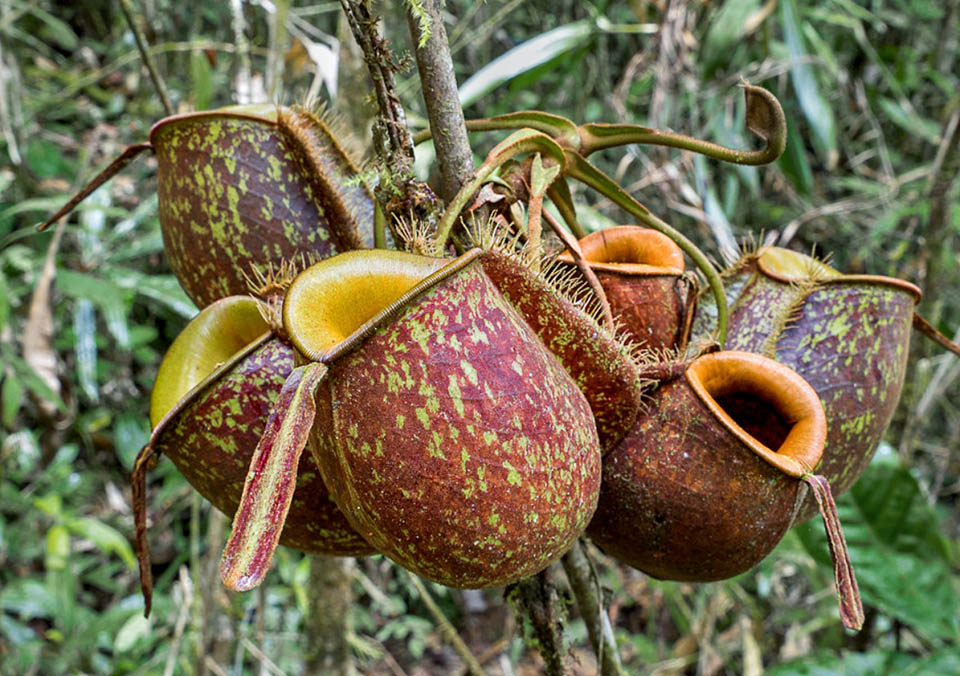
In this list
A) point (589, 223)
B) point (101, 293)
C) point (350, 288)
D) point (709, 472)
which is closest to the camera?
point (350, 288)

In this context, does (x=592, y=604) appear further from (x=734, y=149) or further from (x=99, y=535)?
(x=99, y=535)

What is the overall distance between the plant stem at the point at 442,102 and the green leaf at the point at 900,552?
1456mm

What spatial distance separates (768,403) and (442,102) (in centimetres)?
48

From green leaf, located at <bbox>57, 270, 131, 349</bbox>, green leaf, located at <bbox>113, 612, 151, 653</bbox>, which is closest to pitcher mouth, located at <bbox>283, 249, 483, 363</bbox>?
green leaf, located at <bbox>57, 270, 131, 349</bbox>

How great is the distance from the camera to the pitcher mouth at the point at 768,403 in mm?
766

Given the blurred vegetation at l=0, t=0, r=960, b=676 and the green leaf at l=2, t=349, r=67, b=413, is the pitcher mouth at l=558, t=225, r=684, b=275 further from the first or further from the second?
the green leaf at l=2, t=349, r=67, b=413

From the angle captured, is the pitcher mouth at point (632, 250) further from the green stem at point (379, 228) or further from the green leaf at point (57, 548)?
the green leaf at point (57, 548)

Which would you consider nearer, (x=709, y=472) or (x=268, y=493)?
(x=268, y=493)

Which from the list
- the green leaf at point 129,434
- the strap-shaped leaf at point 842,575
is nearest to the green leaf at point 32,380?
the green leaf at point 129,434

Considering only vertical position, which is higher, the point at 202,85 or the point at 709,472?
the point at 202,85

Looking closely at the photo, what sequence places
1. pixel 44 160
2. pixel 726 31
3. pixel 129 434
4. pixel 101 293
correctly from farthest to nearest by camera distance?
pixel 44 160
pixel 129 434
pixel 726 31
pixel 101 293

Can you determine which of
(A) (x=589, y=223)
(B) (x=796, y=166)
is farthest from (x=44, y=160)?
(B) (x=796, y=166)

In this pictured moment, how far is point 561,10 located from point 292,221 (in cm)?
342

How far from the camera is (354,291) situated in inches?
26.3
